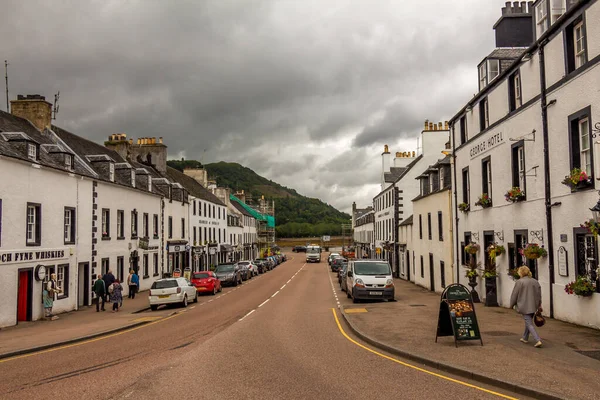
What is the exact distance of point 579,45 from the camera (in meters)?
13.4

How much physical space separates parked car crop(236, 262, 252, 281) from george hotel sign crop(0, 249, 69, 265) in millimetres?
22157

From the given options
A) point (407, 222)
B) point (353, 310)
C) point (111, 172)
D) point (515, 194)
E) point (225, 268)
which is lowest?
point (353, 310)

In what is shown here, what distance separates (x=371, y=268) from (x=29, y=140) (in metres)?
16.1

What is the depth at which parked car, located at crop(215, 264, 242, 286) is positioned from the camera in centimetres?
3717

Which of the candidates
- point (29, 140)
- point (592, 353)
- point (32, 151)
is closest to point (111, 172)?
point (32, 151)

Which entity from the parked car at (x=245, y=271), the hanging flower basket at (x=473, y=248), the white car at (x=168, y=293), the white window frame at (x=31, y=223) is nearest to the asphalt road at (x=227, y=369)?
the white car at (x=168, y=293)

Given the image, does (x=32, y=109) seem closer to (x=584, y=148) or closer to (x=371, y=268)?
(x=371, y=268)

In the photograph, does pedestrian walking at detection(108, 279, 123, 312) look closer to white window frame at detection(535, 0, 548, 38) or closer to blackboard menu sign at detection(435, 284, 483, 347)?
blackboard menu sign at detection(435, 284, 483, 347)

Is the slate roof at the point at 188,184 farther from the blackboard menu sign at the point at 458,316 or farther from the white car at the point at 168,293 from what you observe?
the blackboard menu sign at the point at 458,316

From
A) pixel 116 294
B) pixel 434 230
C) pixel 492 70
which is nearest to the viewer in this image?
pixel 492 70

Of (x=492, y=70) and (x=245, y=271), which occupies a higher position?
(x=492, y=70)

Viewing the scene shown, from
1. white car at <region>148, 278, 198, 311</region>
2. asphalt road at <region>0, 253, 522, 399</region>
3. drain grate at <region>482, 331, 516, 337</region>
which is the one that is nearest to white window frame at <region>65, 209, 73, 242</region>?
white car at <region>148, 278, 198, 311</region>

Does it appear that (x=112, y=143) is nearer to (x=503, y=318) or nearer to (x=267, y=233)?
(x=503, y=318)

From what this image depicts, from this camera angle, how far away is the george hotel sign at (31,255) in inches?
717
